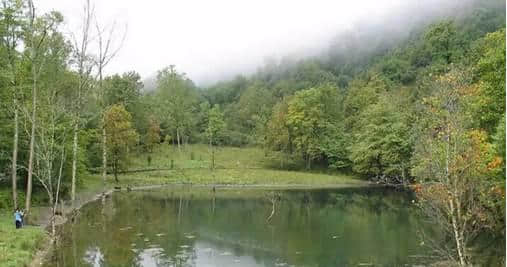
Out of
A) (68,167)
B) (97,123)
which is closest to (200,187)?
(97,123)

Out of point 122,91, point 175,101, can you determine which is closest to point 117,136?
point 122,91

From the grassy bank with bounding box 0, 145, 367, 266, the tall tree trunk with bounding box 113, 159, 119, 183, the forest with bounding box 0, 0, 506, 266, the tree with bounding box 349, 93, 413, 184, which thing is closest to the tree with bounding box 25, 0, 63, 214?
the forest with bounding box 0, 0, 506, 266

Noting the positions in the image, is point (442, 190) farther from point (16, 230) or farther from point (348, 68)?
point (348, 68)

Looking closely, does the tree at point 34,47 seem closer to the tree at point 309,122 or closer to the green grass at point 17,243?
the green grass at point 17,243

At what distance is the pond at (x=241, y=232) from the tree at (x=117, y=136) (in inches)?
428

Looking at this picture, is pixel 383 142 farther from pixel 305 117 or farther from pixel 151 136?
pixel 151 136

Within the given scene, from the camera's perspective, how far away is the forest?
21.4 m

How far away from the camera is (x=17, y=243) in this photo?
24938 mm

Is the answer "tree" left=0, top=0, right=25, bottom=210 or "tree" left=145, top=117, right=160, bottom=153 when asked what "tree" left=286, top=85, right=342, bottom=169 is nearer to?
"tree" left=145, top=117, right=160, bottom=153

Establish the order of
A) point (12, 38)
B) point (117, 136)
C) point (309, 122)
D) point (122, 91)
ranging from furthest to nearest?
point (122, 91) < point (309, 122) < point (117, 136) < point (12, 38)

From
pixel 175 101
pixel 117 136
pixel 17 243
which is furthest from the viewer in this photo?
pixel 175 101

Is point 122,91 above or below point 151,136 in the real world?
above

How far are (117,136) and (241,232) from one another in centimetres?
3548

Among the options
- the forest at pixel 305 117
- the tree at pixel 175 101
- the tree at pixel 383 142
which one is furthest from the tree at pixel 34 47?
the tree at pixel 175 101
